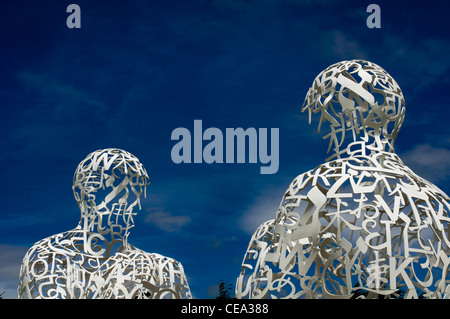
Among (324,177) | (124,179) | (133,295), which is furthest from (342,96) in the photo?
(124,179)

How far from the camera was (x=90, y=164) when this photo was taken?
9039mm

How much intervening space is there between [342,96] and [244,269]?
2331 millimetres

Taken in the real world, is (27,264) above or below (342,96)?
below

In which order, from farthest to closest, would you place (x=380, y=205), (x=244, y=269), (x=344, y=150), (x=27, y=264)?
(x=27, y=264) < (x=244, y=269) < (x=344, y=150) < (x=380, y=205)

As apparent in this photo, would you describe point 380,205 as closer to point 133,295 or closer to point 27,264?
point 133,295

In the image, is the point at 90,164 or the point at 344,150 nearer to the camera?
the point at 344,150

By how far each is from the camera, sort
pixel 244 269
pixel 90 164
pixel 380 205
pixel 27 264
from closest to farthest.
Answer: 1. pixel 380 205
2. pixel 244 269
3. pixel 27 264
4. pixel 90 164
